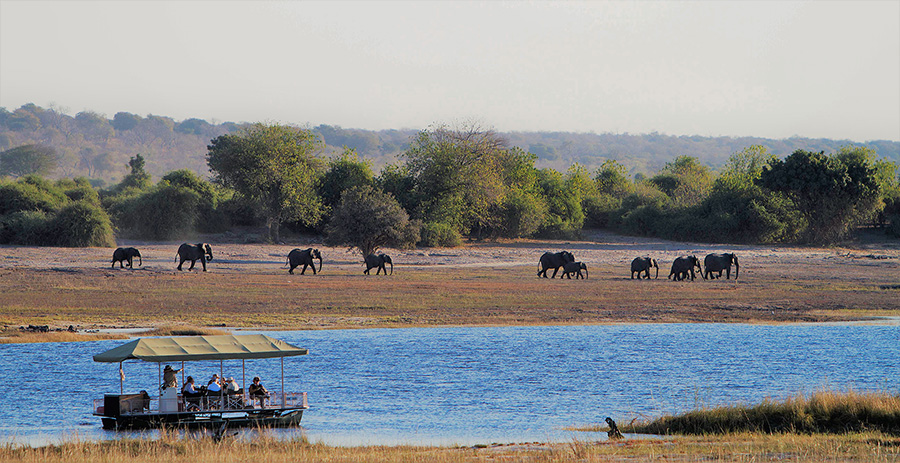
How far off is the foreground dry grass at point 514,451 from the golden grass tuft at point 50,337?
13.2 m

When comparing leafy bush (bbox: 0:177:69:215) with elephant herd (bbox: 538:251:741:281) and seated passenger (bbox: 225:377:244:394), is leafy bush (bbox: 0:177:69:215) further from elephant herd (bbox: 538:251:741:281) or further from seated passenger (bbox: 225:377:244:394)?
seated passenger (bbox: 225:377:244:394)

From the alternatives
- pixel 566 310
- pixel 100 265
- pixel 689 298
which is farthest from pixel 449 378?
pixel 100 265

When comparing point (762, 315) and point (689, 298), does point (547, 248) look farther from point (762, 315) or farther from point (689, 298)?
point (762, 315)

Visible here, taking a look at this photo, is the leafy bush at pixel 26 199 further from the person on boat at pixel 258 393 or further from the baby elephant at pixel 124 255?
the person on boat at pixel 258 393

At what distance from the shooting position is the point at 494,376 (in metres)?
27.4

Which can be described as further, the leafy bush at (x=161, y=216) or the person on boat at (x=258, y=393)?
the leafy bush at (x=161, y=216)

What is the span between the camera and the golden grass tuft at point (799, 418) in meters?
17.7

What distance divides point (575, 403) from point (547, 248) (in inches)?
1949

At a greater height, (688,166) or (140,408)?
(688,166)

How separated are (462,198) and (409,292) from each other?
119 feet

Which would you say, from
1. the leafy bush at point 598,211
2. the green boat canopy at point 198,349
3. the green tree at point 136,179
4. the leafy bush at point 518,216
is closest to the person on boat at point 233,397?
the green boat canopy at point 198,349

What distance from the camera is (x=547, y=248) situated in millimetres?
72375

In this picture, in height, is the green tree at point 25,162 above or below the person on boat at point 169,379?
above

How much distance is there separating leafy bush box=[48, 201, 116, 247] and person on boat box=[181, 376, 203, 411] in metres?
44.7
